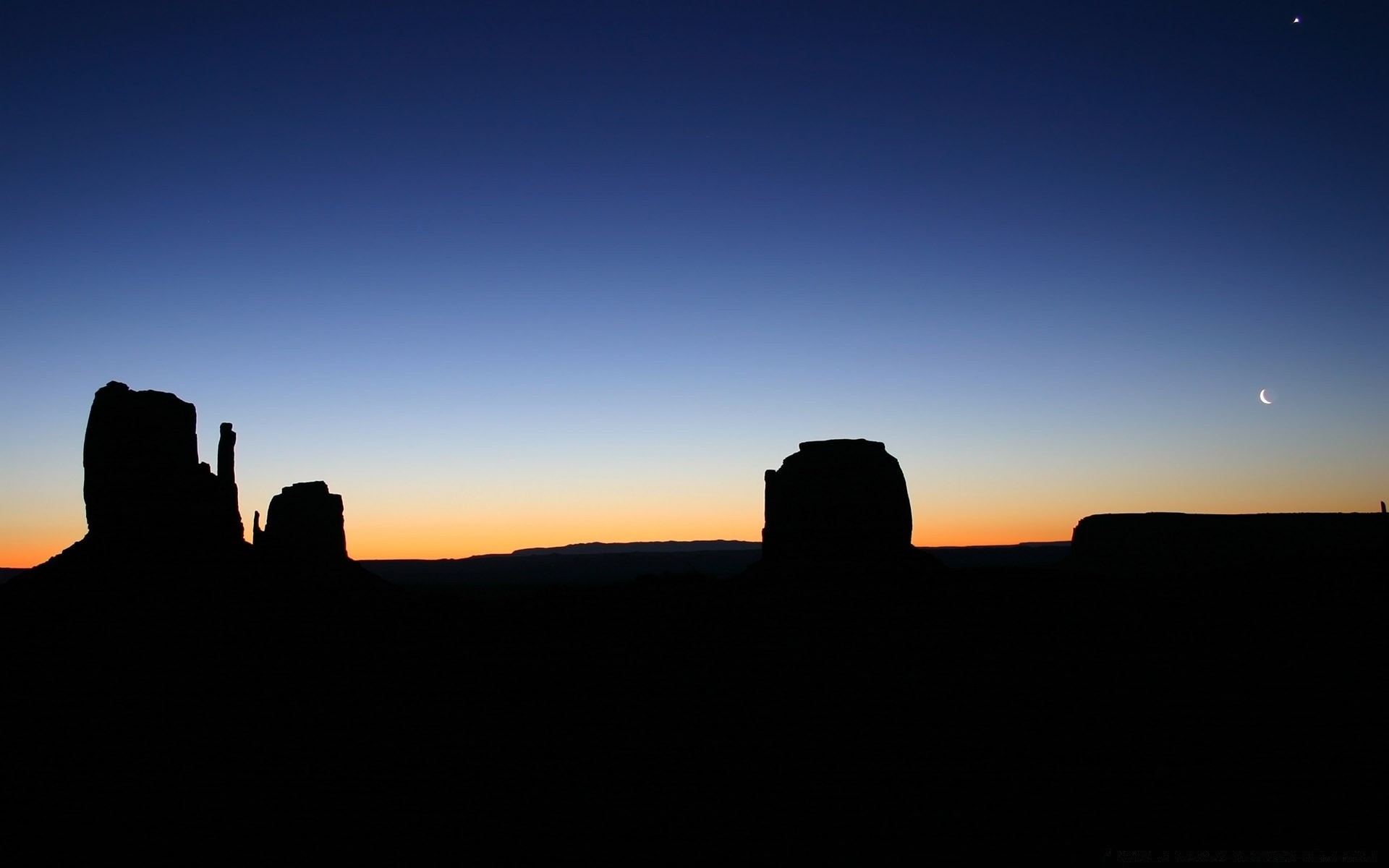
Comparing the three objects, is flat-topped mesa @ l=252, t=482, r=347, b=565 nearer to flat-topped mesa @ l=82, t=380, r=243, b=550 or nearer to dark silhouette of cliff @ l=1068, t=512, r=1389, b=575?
flat-topped mesa @ l=82, t=380, r=243, b=550

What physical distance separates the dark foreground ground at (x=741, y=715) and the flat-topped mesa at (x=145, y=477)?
12.9 feet

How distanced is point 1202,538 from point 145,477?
357 ft

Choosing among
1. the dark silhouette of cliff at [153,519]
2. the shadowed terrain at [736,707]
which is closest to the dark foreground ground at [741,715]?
the shadowed terrain at [736,707]

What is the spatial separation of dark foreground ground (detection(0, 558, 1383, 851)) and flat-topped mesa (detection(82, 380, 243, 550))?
394 cm

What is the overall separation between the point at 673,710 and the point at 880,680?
7.42 metres

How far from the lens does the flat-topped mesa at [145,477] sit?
3997 cm

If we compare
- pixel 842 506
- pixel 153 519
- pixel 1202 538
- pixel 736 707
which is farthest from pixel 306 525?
pixel 1202 538

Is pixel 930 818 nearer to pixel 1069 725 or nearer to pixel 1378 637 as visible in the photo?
pixel 1069 725

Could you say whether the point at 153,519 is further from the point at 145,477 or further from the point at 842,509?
the point at 842,509

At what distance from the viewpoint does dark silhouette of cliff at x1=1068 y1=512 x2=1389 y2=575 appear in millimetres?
90438

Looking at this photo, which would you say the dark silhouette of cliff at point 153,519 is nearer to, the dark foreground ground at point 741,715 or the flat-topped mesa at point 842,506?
the dark foreground ground at point 741,715

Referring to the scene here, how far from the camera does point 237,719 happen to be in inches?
1039

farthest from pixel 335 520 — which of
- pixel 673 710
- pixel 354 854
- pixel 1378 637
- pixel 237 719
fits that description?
pixel 1378 637

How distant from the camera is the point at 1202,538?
102750mm
